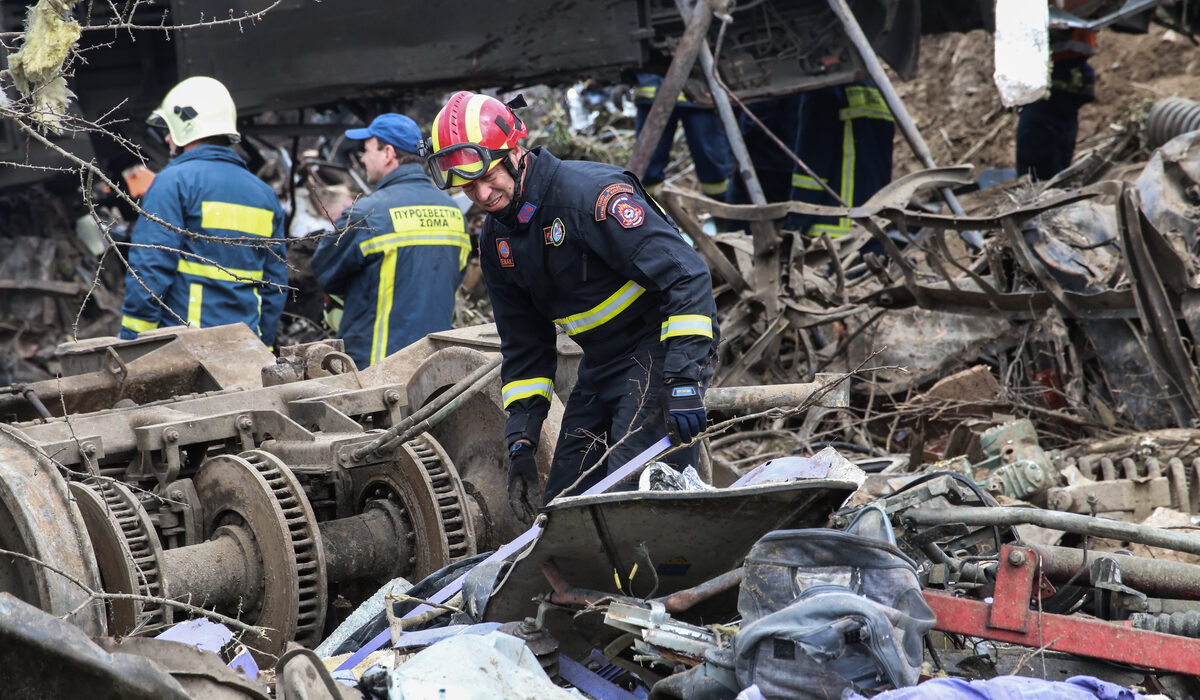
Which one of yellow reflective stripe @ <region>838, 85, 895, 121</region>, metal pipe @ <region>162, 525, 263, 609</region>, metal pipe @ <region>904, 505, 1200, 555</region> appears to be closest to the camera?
metal pipe @ <region>904, 505, 1200, 555</region>

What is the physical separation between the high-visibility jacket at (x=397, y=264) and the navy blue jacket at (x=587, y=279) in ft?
5.75

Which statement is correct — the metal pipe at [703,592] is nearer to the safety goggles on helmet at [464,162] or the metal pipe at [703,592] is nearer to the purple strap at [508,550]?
the purple strap at [508,550]

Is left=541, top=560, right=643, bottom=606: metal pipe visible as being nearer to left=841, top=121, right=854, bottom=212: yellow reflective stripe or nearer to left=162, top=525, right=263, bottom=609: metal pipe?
left=162, top=525, right=263, bottom=609: metal pipe

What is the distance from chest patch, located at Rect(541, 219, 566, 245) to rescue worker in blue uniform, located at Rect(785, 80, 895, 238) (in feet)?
14.4

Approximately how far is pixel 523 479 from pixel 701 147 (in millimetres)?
5072

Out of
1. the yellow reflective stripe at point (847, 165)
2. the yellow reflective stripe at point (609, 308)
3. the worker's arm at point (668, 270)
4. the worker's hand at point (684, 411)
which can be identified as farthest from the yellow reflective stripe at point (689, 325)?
the yellow reflective stripe at point (847, 165)

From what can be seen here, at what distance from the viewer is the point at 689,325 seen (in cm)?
347

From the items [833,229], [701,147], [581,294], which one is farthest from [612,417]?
[701,147]

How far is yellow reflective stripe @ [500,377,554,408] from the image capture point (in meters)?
3.93

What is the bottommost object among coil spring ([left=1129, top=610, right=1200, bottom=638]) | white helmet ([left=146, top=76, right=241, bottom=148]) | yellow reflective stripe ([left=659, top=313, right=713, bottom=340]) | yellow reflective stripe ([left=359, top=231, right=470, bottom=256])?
coil spring ([left=1129, top=610, right=1200, bottom=638])

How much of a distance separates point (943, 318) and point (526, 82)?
293cm

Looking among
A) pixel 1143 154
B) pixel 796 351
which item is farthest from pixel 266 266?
pixel 1143 154

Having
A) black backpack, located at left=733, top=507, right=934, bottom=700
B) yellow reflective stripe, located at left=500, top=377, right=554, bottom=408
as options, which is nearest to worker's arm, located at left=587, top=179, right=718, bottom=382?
yellow reflective stripe, located at left=500, top=377, right=554, bottom=408

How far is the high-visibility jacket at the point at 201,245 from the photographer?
5484mm
